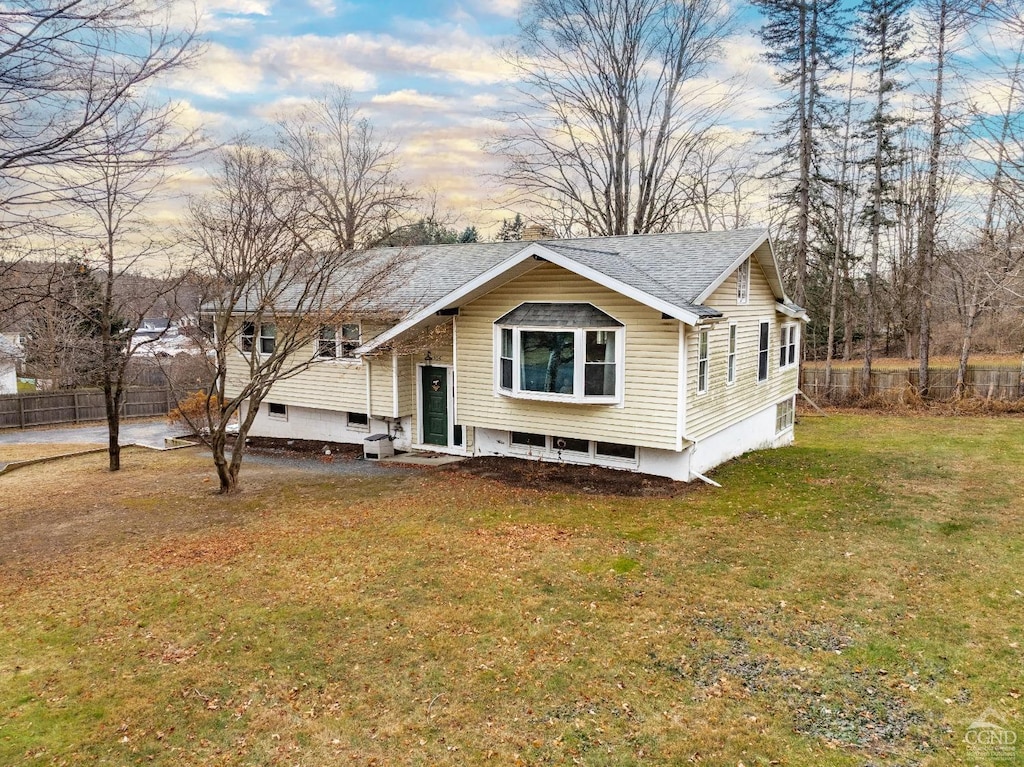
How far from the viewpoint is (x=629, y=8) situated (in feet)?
83.6

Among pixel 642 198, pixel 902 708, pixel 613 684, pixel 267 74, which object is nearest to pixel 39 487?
pixel 267 74

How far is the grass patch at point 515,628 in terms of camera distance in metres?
4.64

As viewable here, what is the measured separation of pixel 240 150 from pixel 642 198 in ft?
63.5

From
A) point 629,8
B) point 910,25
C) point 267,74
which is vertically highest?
point 629,8

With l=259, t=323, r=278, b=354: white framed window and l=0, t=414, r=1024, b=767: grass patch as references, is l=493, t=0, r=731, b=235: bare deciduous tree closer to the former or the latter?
l=259, t=323, r=278, b=354: white framed window

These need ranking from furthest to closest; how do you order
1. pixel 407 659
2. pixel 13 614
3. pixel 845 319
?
1. pixel 845 319
2. pixel 13 614
3. pixel 407 659

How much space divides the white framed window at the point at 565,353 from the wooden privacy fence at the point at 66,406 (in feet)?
58.1

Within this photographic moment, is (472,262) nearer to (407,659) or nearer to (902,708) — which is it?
(407,659)

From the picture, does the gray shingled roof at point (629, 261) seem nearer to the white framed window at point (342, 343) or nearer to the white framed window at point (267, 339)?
the white framed window at point (342, 343)

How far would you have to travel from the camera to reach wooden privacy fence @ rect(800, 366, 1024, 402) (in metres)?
22.8

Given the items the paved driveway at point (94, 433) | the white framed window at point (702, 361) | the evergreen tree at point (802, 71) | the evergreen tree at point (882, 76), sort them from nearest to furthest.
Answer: the white framed window at point (702, 361)
the paved driveway at point (94, 433)
the evergreen tree at point (802, 71)
the evergreen tree at point (882, 76)

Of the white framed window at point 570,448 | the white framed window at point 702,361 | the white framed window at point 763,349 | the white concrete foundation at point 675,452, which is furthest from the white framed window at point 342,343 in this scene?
the white framed window at point 763,349

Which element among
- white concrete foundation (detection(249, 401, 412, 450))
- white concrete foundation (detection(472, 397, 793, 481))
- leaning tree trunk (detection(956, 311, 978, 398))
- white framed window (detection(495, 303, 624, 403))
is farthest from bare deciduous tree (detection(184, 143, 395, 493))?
leaning tree trunk (detection(956, 311, 978, 398))

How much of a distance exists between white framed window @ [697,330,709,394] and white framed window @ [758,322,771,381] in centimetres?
387
